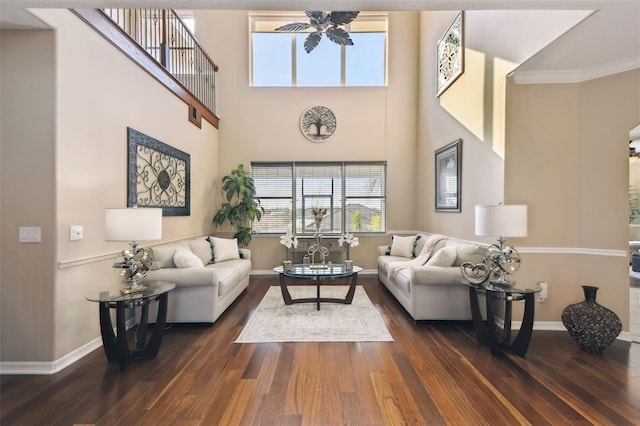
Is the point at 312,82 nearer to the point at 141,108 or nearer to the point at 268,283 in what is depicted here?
the point at 141,108

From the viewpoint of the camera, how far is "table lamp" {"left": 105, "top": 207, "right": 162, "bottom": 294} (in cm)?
241

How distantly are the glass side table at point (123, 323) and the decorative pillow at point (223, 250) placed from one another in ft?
6.15

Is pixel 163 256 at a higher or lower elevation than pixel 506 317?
higher

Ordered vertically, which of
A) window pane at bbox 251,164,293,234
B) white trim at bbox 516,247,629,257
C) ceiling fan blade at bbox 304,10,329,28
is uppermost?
ceiling fan blade at bbox 304,10,329,28

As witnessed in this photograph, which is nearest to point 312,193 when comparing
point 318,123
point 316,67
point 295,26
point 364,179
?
point 364,179

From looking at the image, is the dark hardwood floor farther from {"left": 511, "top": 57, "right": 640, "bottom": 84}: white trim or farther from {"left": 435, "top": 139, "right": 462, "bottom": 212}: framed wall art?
{"left": 511, "top": 57, "right": 640, "bottom": 84}: white trim

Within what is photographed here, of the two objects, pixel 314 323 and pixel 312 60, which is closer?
pixel 314 323

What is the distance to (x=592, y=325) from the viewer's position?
104 inches

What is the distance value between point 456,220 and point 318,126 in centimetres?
332

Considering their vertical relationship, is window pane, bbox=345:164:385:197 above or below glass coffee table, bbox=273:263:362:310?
above

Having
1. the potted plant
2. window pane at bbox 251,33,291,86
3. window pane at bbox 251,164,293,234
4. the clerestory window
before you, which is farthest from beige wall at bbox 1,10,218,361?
the clerestory window

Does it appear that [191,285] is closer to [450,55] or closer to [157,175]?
[157,175]

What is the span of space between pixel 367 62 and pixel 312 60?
1169 millimetres

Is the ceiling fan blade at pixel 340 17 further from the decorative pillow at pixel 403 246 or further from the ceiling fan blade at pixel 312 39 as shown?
the decorative pillow at pixel 403 246
